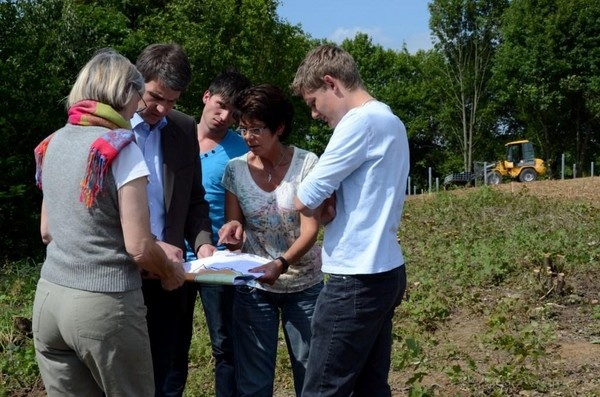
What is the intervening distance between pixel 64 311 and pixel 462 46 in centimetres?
3910

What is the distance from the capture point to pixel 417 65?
53.7 meters

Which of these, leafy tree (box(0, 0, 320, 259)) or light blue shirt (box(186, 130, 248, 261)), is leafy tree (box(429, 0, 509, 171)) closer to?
leafy tree (box(0, 0, 320, 259))

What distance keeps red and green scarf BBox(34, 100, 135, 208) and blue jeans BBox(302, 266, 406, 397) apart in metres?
0.95

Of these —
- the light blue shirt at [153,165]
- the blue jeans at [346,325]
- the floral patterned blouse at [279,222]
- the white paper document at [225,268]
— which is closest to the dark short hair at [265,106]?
the floral patterned blouse at [279,222]

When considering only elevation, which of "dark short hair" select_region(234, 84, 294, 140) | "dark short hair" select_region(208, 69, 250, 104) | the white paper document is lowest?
the white paper document

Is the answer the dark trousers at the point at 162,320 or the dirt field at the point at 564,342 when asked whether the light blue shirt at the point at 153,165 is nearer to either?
the dark trousers at the point at 162,320

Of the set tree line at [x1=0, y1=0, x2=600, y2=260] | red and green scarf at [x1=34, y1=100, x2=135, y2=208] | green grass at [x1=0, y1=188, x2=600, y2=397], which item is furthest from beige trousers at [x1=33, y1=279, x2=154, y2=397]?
tree line at [x1=0, y1=0, x2=600, y2=260]

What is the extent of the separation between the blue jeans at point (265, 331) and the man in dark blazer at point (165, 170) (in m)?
0.29

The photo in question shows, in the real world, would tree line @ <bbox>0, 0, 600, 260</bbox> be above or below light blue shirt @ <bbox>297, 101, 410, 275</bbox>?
above

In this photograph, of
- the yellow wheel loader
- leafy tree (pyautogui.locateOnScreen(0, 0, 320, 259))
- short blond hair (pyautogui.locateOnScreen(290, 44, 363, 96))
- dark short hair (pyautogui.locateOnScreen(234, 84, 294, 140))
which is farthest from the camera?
the yellow wheel loader

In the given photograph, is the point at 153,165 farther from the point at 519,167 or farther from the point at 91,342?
the point at 519,167

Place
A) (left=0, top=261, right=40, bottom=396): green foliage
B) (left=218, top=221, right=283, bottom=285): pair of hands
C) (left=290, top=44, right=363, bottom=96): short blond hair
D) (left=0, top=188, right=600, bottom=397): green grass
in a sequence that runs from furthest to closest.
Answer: (left=0, top=261, right=40, bottom=396): green foliage < (left=0, top=188, right=600, bottom=397): green grass < (left=218, top=221, right=283, bottom=285): pair of hands < (left=290, top=44, right=363, bottom=96): short blond hair

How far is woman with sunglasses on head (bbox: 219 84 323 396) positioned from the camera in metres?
3.64

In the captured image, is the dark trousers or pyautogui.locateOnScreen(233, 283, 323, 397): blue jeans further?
pyautogui.locateOnScreen(233, 283, 323, 397): blue jeans
